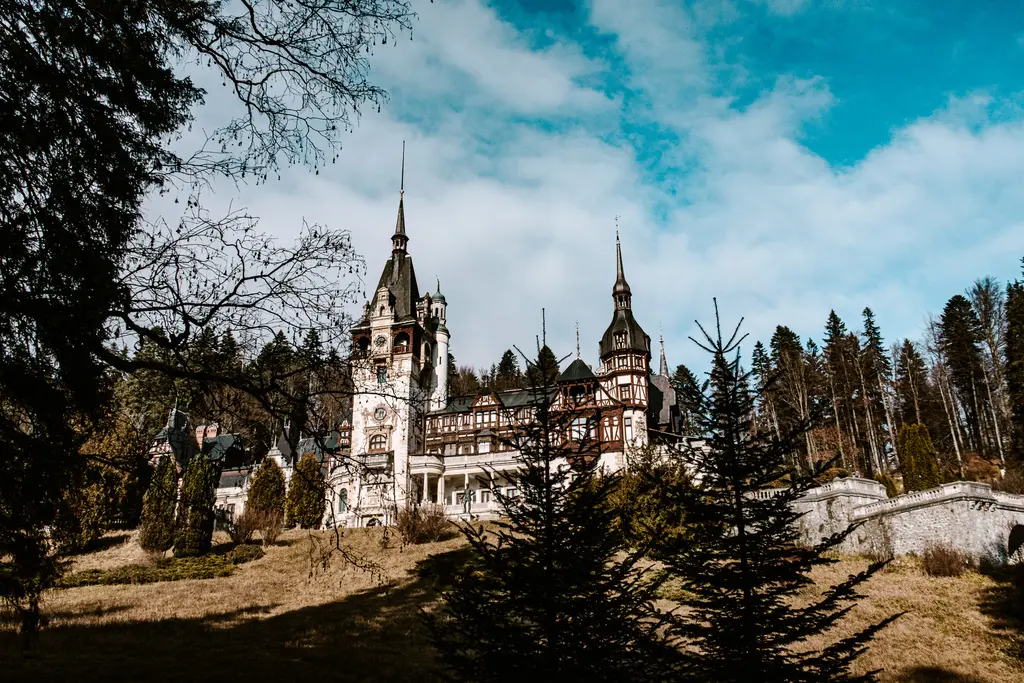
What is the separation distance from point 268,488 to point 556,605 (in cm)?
3581

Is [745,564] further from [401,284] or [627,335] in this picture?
[401,284]

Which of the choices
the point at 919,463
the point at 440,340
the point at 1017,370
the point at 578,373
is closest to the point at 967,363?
the point at 1017,370

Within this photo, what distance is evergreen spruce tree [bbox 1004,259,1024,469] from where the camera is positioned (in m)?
32.5

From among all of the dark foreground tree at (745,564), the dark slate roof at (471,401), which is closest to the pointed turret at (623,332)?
the dark slate roof at (471,401)

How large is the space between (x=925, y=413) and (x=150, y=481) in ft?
174

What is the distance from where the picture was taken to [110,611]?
19.9 metres

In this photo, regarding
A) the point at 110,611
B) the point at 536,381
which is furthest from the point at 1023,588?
the point at 110,611

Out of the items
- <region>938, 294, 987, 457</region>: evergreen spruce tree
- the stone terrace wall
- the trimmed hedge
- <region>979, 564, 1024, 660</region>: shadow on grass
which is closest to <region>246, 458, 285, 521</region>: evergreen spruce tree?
the trimmed hedge

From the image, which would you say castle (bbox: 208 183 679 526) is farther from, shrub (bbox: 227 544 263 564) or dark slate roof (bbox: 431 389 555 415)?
shrub (bbox: 227 544 263 564)

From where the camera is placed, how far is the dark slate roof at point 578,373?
4441cm

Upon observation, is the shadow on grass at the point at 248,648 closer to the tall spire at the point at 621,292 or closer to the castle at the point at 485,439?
the castle at the point at 485,439

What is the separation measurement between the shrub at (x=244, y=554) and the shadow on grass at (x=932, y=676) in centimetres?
2436

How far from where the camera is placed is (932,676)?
1498cm

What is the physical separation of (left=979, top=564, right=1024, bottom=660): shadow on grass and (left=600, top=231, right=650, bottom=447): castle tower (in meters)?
20.1
